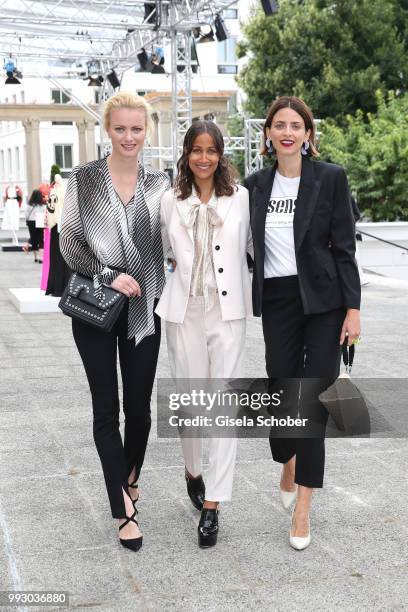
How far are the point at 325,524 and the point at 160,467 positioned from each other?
1.09 metres

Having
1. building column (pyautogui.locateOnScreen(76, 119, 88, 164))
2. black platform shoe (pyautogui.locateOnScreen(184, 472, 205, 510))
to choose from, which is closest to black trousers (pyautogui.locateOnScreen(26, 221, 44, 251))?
black platform shoe (pyautogui.locateOnScreen(184, 472, 205, 510))

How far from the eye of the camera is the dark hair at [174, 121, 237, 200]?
342 cm

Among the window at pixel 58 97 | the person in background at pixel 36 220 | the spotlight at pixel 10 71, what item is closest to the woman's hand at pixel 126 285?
the person in background at pixel 36 220

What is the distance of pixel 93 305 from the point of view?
3320 millimetres

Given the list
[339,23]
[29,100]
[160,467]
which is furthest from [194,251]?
[29,100]

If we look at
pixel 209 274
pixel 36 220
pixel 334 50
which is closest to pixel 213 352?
pixel 209 274

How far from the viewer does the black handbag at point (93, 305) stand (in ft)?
10.8

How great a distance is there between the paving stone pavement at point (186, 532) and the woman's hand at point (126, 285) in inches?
39.9

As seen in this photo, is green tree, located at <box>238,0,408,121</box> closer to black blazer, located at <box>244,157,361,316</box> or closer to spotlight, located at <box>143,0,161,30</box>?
spotlight, located at <box>143,0,161,30</box>

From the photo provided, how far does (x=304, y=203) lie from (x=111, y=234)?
77 cm

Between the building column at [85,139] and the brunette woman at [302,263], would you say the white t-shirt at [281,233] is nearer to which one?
the brunette woman at [302,263]

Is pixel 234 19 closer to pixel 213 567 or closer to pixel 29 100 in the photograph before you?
pixel 29 100

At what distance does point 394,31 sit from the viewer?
2498 centimetres

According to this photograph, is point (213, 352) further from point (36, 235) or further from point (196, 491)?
point (36, 235)
